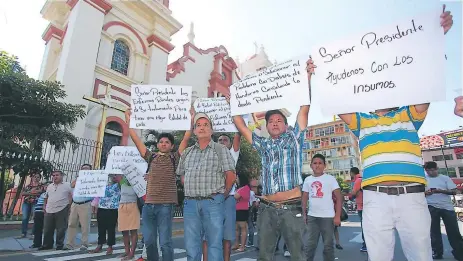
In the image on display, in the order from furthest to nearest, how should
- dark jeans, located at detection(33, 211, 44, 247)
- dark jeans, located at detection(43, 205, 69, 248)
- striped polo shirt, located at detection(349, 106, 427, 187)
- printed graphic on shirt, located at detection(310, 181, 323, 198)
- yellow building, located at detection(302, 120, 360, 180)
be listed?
yellow building, located at detection(302, 120, 360, 180) < dark jeans, located at detection(33, 211, 44, 247) < dark jeans, located at detection(43, 205, 69, 248) < printed graphic on shirt, located at detection(310, 181, 323, 198) < striped polo shirt, located at detection(349, 106, 427, 187)

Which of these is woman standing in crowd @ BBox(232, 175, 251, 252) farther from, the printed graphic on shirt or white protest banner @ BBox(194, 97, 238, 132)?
white protest banner @ BBox(194, 97, 238, 132)

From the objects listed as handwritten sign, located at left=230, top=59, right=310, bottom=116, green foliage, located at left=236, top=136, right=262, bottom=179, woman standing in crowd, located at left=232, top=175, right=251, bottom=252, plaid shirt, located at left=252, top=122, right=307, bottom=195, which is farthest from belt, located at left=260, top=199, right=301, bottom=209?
green foliage, located at left=236, top=136, right=262, bottom=179

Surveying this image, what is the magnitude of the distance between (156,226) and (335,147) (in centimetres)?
6259

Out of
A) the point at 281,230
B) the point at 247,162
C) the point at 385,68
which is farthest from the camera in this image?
the point at 247,162

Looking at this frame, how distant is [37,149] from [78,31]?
647 centimetres

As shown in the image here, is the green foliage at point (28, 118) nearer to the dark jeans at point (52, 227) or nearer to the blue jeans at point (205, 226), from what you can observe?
the dark jeans at point (52, 227)

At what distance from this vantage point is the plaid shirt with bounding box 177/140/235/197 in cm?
304

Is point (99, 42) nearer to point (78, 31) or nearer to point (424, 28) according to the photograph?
point (78, 31)

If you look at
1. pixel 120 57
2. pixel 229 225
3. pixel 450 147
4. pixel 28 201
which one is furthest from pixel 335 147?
pixel 229 225

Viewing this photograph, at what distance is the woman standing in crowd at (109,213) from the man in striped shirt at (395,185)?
500 centimetres

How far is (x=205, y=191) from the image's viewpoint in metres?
3.01

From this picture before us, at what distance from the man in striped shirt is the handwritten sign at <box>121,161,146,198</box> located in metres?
3.83

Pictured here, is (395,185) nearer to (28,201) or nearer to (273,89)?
(273,89)

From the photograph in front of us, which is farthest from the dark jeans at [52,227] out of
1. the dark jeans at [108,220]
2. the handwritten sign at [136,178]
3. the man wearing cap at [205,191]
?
the man wearing cap at [205,191]
